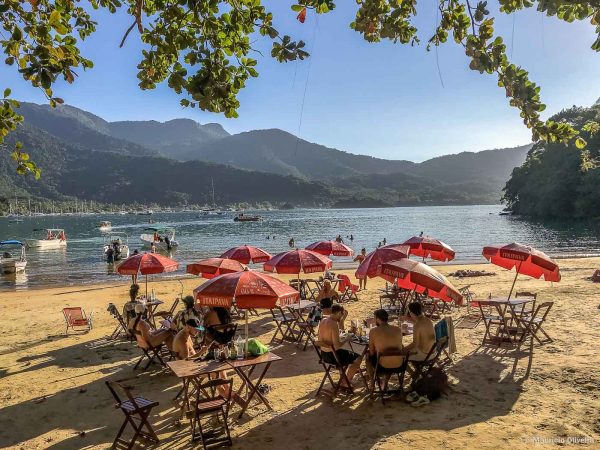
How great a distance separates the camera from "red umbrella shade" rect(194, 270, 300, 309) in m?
6.82

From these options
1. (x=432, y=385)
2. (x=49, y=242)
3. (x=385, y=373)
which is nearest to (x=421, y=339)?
(x=432, y=385)

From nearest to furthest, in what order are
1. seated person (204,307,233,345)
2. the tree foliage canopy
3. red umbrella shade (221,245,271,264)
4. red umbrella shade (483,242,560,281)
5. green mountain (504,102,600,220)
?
1. the tree foliage canopy
2. seated person (204,307,233,345)
3. red umbrella shade (483,242,560,281)
4. red umbrella shade (221,245,271,264)
5. green mountain (504,102,600,220)

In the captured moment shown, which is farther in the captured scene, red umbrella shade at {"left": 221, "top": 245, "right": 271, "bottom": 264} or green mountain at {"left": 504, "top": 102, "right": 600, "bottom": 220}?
green mountain at {"left": 504, "top": 102, "right": 600, "bottom": 220}

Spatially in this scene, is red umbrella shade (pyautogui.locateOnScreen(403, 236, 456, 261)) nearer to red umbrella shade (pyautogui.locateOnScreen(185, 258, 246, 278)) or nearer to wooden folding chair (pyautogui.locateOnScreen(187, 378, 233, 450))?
red umbrella shade (pyautogui.locateOnScreen(185, 258, 246, 278))

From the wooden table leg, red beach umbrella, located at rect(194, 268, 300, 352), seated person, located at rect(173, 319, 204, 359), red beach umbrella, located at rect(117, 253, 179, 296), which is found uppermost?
red beach umbrella, located at rect(194, 268, 300, 352)

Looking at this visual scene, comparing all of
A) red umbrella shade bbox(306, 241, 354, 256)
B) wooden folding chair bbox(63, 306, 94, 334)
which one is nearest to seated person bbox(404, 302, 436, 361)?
red umbrella shade bbox(306, 241, 354, 256)

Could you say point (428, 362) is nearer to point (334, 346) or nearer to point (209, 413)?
point (334, 346)

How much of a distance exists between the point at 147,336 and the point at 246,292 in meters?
2.79

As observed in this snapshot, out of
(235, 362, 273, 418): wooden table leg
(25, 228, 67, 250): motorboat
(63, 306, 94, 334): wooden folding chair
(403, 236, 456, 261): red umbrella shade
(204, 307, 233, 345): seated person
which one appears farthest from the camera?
(25, 228, 67, 250): motorboat

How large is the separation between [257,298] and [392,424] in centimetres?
265

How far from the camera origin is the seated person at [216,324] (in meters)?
8.74

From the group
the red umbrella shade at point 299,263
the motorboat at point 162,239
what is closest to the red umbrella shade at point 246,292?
the red umbrella shade at point 299,263

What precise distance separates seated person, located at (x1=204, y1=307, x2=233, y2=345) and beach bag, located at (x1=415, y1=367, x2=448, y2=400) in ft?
13.0

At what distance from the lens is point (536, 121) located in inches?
146
